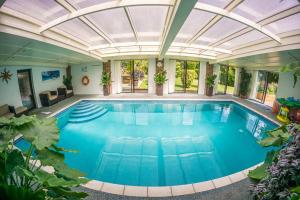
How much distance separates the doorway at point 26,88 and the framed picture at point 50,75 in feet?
3.76

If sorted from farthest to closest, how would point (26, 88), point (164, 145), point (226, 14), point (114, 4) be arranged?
point (26, 88) → point (164, 145) → point (226, 14) → point (114, 4)

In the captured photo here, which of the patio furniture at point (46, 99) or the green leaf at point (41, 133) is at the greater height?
the green leaf at point (41, 133)

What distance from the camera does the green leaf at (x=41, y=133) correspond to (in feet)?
6.35

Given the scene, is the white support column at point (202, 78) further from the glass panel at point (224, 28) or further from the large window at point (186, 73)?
the glass panel at point (224, 28)

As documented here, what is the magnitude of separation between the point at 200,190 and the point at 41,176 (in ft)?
9.99

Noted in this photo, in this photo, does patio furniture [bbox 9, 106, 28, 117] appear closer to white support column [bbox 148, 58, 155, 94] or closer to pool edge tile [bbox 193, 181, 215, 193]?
pool edge tile [bbox 193, 181, 215, 193]

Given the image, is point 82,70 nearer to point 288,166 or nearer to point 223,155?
point 223,155

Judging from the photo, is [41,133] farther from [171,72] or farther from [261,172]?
[171,72]

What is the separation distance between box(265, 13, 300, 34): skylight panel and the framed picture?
38.4ft

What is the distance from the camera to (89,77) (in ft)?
45.0

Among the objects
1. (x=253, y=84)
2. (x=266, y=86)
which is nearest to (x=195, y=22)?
(x=266, y=86)

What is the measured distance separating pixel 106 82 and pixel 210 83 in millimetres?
8464

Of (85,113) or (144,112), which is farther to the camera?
(144,112)

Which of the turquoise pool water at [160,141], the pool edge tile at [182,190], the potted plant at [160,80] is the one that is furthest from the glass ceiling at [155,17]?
the potted plant at [160,80]
